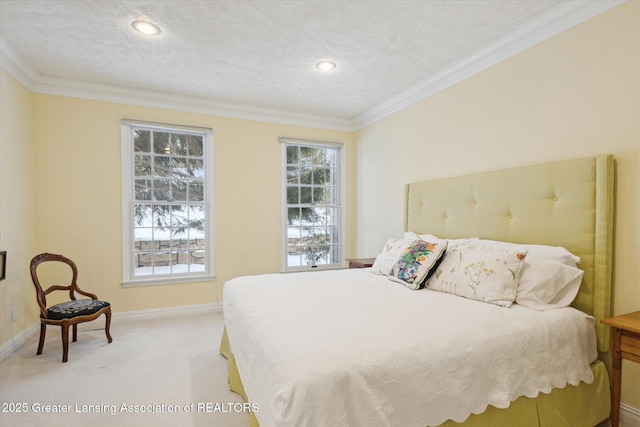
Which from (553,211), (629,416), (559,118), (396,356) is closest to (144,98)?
(396,356)

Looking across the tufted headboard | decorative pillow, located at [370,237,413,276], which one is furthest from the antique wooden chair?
the tufted headboard

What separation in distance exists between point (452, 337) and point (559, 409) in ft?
2.75

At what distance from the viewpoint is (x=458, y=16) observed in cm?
229

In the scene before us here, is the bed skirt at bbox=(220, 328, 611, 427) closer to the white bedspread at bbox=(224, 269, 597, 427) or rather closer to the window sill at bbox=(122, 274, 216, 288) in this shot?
the white bedspread at bbox=(224, 269, 597, 427)

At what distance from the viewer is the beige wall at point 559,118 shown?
75.5 inches

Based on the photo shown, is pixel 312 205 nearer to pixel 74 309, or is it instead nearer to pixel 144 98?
pixel 144 98

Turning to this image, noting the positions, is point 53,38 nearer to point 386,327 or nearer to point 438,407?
point 386,327

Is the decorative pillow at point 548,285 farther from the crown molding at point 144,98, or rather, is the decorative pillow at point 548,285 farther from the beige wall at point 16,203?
the beige wall at point 16,203

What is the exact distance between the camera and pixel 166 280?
12.8 ft

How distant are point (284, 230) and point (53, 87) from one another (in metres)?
3.01

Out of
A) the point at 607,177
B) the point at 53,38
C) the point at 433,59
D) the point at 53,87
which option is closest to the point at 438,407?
the point at 607,177

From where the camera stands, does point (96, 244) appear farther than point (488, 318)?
Yes

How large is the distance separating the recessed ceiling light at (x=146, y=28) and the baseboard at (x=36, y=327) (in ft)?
9.44

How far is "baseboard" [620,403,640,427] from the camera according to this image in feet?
6.16
